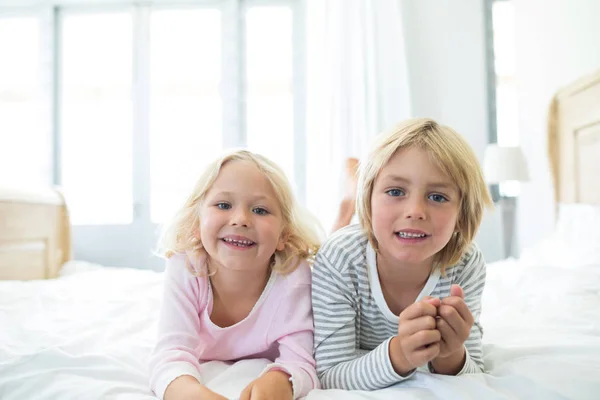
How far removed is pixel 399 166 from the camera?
849 millimetres

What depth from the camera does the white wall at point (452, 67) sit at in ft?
11.0

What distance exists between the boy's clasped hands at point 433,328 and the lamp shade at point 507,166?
2.13m

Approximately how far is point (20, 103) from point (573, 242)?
395 centimetres

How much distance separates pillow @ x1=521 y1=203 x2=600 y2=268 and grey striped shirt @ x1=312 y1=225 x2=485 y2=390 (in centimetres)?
83

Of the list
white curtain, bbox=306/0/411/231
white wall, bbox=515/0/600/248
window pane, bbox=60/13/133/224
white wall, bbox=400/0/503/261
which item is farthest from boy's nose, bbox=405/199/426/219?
window pane, bbox=60/13/133/224

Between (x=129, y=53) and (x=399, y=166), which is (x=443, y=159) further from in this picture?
(x=129, y=53)

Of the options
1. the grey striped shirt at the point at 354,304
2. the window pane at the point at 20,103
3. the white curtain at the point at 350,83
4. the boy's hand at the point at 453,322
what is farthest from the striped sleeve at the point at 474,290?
the window pane at the point at 20,103

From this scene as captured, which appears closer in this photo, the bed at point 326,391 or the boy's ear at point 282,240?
the bed at point 326,391

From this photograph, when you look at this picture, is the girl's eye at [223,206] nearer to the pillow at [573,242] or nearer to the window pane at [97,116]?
the pillow at [573,242]

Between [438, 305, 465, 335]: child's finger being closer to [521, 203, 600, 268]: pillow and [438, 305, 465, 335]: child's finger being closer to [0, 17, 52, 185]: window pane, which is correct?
[521, 203, 600, 268]: pillow

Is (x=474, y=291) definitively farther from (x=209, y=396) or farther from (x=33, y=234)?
(x=33, y=234)

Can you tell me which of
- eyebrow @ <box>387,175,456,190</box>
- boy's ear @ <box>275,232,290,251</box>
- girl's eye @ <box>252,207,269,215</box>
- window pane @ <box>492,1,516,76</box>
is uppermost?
window pane @ <box>492,1,516,76</box>

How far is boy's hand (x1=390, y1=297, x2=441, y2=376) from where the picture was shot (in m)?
0.71

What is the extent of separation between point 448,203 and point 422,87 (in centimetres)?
276
